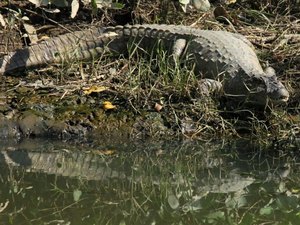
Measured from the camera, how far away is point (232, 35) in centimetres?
657

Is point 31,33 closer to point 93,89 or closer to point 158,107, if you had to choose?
point 93,89

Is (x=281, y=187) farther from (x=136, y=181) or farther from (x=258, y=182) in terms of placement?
(x=136, y=181)

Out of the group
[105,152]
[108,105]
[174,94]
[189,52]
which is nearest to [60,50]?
[108,105]

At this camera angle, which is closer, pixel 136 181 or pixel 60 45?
pixel 136 181

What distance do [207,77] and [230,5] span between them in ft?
5.26

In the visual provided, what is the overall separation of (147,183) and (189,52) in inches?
97.5

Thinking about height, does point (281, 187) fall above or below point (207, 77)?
above

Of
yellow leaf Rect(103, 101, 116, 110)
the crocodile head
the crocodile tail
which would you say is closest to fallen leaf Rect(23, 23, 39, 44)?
the crocodile tail

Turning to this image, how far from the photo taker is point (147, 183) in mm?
3982

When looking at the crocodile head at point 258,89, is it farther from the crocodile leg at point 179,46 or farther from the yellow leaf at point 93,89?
the yellow leaf at point 93,89

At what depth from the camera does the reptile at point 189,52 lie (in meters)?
5.73

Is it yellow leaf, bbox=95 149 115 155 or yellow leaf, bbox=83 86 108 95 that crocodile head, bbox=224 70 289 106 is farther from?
yellow leaf, bbox=95 149 115 155

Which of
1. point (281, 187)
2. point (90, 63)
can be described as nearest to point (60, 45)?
point (90, 63)

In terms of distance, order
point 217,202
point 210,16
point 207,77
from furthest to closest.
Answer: point 210,16 → point 207,77 → point 217,202
